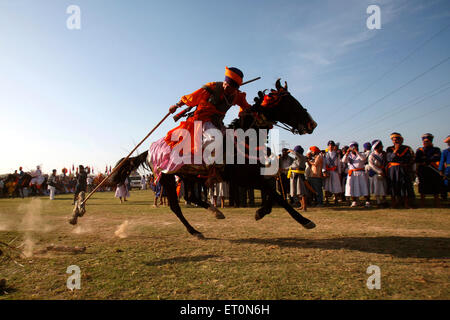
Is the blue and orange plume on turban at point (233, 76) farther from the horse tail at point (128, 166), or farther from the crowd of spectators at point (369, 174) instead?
the crowd of spectators at point (369, 174)

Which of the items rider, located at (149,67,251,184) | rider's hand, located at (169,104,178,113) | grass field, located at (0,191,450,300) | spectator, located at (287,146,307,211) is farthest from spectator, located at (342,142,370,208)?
rider's hand, located at (169,104,178,113)

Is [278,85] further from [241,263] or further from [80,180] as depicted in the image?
[80,180]

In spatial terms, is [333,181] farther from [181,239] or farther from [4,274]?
[4,274]

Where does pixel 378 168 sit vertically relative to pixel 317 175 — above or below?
above

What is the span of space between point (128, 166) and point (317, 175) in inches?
307

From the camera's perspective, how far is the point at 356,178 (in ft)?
34.7

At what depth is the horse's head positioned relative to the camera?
5094mm

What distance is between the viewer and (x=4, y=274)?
337 cm

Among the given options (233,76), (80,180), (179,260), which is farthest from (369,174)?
(80,180)

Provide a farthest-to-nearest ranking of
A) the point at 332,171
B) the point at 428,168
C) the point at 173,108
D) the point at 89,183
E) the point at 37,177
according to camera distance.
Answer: the point at 89,183 < the point at 37,177 < the point at 332,171 < the point at 428,168 < the point at 173,108

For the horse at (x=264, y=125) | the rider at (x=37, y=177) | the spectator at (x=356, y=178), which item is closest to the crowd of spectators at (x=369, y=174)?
the spectator at (x=356, y=178)

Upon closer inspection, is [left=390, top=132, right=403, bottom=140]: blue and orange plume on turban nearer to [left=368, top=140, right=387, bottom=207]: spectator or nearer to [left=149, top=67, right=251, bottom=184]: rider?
[left=368, top=140, right=387, bottom=207]: spectator

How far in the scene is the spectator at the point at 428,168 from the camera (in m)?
9.41
